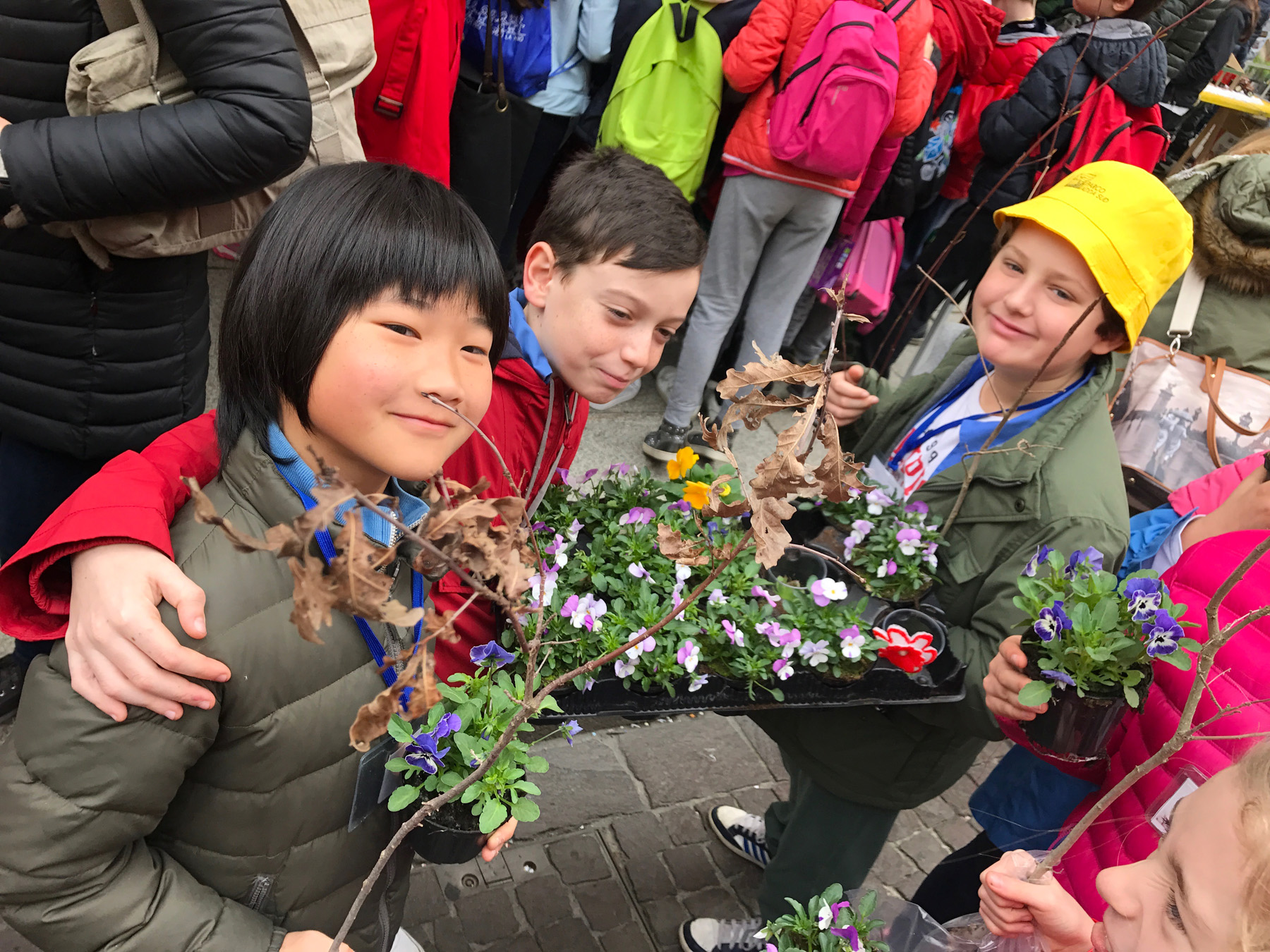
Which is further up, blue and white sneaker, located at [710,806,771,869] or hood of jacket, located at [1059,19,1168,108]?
hood of jacket, located at [1059,19,1168,108]

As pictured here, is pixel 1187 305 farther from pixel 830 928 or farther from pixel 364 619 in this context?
pixel 364 619

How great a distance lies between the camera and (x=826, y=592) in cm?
205

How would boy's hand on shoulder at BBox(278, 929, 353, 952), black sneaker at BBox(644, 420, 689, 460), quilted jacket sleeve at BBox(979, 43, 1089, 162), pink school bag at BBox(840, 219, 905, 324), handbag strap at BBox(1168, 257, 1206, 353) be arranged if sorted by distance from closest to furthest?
boy's hand on shoulder at BBox(278, 929, 353, 952), handbag strap at BBox(1168, 257, 1206, 353), quilted jacket sleeve at BBox(979, 43, 1089, 162), black sneaker at BBox(644, 420, 689, 460), pink school bag at BBox(840, 219, 905, 324)

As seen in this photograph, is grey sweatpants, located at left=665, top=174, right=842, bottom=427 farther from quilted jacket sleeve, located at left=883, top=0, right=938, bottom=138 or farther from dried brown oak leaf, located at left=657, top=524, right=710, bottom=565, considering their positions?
dried brown oak leaf, located at left=657, top=524, right=710, bottom=565

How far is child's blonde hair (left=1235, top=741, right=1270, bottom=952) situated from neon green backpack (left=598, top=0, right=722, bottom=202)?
341 centimetres

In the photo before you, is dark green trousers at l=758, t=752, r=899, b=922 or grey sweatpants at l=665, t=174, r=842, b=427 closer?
dark green trousers at l=758, t=752, r=899, b=922

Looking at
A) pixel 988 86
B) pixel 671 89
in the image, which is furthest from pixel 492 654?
pixel 988 86

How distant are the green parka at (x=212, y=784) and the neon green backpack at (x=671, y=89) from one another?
3071 millimetres

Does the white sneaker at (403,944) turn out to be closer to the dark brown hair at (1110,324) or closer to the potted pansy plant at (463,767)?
the potted pansy plant at (463,767)

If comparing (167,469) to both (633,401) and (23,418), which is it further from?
(633,401)

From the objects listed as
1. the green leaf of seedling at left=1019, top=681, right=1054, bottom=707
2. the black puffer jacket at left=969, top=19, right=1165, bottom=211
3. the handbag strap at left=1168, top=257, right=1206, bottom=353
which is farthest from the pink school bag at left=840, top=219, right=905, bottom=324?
the green leaf of seedling at left=1019, top=681, right=1054, bottom=707

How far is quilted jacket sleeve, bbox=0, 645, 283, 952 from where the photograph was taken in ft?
3.70

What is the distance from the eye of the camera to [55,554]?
1.21 meters

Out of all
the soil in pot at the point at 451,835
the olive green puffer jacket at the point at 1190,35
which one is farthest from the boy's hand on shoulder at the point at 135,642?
the olive green puffer jacket at the point at 1190,35
